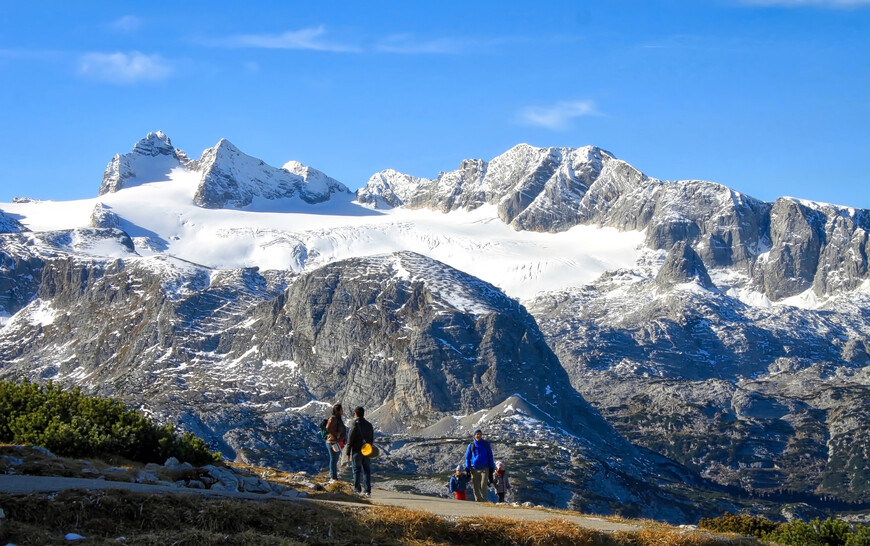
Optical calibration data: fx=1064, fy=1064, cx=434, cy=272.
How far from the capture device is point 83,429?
41594 millimetres

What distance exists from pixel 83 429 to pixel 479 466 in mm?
18274

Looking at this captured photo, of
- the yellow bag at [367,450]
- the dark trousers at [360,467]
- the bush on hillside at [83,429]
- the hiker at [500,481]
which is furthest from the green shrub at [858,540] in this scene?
the bush on hillside at [83,429]

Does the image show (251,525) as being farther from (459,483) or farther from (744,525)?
(744,525)

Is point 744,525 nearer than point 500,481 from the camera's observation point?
No

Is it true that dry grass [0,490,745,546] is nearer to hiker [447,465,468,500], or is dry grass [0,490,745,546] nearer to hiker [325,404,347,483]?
hiker [325,404,347,483]

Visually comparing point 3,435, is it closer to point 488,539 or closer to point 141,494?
point 141,494

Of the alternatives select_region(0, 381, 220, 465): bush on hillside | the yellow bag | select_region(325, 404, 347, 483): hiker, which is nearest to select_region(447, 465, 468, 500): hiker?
select_region(325, 404, 347, 483): hiker

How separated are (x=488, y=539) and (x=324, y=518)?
520 cm

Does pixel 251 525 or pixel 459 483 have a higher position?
pixel 459 483

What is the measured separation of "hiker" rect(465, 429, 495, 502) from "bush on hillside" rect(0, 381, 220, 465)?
12155 mm

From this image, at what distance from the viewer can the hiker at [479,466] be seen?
50.2m

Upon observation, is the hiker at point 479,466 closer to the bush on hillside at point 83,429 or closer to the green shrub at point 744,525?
the bush on hillside at point 83,429

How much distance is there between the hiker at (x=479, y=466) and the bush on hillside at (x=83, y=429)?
39.9 ft

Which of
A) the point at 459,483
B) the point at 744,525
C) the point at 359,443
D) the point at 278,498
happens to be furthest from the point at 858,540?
the point at 278,498
